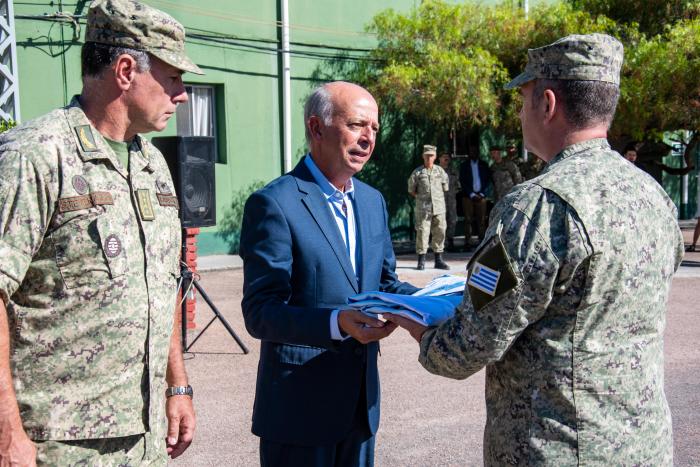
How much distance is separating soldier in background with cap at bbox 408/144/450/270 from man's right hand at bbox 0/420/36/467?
462 inches

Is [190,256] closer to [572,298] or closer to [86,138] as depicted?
[86,138]

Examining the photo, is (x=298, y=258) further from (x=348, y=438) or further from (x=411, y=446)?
(x=411, y=446)

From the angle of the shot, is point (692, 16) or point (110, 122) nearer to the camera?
point (110, 122)

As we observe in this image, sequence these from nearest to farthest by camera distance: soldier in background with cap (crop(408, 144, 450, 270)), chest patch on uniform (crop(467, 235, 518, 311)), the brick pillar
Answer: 1. chest patch on uniform (crop(467, 235, 518, 311))
2. the brick pillar
3. soldier in background with cap (crop(408, 144, 450, 270))

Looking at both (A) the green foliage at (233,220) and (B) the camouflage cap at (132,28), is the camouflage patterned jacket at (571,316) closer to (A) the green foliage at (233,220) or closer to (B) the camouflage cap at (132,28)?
(B) the camouflage cap at (132,28)

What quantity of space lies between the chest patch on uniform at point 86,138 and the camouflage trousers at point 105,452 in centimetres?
82

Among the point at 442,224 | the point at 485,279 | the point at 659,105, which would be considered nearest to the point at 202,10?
the point at 442,224

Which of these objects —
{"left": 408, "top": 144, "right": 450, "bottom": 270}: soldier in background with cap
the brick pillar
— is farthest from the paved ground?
{"left": 408, "top": 144, "right": 450, "bottom": 270}: soldier in background with cap

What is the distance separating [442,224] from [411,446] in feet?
30.2

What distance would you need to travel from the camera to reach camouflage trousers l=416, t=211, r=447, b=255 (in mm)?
13617

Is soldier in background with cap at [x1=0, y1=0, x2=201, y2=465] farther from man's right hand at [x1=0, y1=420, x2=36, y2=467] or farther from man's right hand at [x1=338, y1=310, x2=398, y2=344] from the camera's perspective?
man's right hand at [x1=338, y1=310, x2=398, y2=344]

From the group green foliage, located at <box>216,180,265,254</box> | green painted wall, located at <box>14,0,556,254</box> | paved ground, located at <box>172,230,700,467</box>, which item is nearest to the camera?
paved ground, located at <box>172,230,700,467</box>

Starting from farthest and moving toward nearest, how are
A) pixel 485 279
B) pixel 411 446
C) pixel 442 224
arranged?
pixel 442 224
pixel 411 446
pixel 485 279

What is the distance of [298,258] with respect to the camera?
2824 mm
